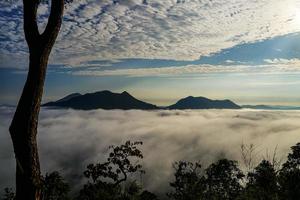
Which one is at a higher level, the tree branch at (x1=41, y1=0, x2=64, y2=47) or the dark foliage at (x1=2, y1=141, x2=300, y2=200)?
the tree branch at (x1=41, y1=0, x2=64, y2=47)

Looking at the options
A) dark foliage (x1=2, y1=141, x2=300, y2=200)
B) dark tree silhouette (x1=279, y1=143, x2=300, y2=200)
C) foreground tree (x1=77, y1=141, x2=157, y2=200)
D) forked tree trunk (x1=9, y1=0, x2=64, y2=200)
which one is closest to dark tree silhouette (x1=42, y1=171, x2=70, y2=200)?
dark foliage (x1=2, y1=141, x2=300, y2=200)

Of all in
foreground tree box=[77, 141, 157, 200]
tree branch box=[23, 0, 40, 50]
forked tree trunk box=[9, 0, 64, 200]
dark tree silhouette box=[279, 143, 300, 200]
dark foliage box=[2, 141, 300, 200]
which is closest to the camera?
forked tree trunk box=[9, 0, 64, 200]

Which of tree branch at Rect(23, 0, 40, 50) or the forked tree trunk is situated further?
tree branch at Rect(23, 0, 40, 50)

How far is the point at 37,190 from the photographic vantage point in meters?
8.56

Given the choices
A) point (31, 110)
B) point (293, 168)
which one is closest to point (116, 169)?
point (293, 168)

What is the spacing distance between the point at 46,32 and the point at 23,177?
3058 millimetres

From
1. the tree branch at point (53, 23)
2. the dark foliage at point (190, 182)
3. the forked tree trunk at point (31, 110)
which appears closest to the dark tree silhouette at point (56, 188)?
the dark foliage at point (190, 182)

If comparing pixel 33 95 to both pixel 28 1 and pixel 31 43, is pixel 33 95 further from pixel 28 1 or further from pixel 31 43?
pixel 28 1

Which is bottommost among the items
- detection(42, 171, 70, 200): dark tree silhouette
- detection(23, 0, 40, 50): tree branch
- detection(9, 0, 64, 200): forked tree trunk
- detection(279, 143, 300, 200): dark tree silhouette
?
detection(42, 171, 70, 200): dark tree silhouette

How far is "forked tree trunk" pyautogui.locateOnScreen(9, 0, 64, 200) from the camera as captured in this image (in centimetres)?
852

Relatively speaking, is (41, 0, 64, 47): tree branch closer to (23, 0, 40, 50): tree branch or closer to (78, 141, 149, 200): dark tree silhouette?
(23, 0, 40, 50): tree branch

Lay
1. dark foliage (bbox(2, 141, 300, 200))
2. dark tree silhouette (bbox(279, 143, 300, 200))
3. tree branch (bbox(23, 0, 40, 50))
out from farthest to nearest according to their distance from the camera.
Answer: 1. dark tree silhouette (bbox(279, 143, 300, 200))
2. dark foliage (bbox(2, 141, 300, 200))
3. tree branch (bbox(23, 0, 40, 50))

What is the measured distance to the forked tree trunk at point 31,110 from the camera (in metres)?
8.52

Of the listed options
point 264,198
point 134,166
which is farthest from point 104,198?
point 264,198
